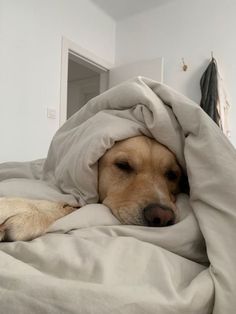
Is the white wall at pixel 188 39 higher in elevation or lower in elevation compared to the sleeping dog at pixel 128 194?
higher

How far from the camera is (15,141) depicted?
3143mm

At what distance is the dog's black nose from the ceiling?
3853mm

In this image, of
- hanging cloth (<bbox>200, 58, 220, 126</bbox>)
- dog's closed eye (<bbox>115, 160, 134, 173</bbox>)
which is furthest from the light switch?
dog's closed eye (<bbox>115, 160, 134, 173</bbox>)

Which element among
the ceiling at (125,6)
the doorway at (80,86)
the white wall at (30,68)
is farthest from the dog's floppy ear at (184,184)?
the doorway at (80,86)

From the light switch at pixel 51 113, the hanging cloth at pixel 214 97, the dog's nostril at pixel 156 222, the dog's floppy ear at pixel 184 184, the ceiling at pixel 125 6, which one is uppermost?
the ceiling at pixel 125 6

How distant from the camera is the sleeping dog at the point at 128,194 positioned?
2.39 ft

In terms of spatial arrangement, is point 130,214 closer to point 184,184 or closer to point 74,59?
point 184,184

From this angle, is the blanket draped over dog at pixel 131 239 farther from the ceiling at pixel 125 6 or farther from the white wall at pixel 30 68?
the ceiling at pixel 125 6

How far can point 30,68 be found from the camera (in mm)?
3340

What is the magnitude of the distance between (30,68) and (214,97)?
6.11 feet

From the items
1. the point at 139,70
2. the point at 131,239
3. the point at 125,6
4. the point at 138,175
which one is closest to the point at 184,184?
the point at 138,175

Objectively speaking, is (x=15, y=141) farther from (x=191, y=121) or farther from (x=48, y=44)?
(x=191, y=121)

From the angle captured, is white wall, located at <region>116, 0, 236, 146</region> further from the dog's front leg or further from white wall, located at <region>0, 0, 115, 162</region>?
the dog's front leg

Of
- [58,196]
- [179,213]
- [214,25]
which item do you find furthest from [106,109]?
[214,25]
